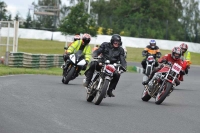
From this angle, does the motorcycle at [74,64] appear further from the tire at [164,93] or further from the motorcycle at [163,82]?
the tire at [164,93]

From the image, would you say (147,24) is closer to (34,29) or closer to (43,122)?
(34,29)

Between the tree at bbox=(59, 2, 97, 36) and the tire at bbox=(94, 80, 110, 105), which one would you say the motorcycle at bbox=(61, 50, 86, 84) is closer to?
the tire at bbox=(94, 80, 110, 105)

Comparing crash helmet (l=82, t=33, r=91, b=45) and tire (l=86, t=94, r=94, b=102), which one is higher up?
crash helmet (l=82, t=33, r=91, b=45)

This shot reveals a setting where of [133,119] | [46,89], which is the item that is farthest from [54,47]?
[133,119]

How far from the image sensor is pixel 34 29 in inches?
2886

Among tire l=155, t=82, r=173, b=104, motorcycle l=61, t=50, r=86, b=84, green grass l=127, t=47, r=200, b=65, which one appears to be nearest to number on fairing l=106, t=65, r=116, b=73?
tire l=155, t=82, r=173, b=104

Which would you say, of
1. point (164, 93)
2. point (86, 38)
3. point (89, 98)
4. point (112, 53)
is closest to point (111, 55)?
point (112, 53)

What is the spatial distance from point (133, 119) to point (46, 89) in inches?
238

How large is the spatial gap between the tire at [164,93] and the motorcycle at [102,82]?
1308mm

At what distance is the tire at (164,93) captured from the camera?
49.1ft

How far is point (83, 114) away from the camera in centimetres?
1160

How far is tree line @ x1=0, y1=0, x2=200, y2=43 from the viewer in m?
48.0

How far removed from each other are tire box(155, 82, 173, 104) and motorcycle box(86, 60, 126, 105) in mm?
1308

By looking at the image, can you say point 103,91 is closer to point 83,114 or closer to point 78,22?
point 83,114
